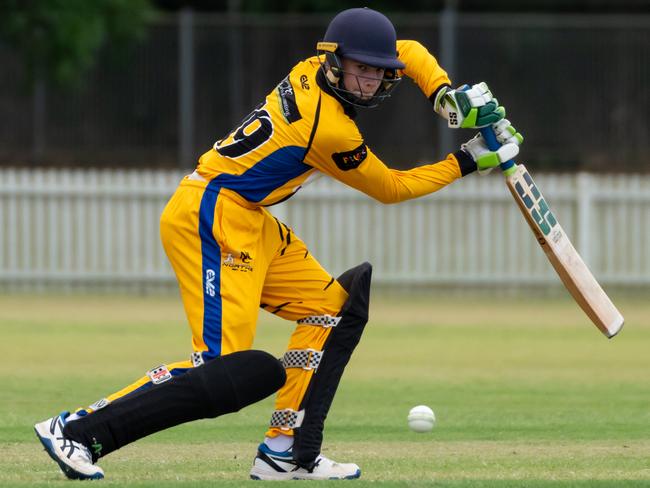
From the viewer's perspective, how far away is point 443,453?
646 cm

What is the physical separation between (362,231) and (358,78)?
920 centimetres

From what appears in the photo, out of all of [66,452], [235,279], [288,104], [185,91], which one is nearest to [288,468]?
[235,279]

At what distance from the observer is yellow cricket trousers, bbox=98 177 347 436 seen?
554cm

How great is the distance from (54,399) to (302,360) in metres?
2.77

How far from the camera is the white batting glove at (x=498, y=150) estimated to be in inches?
232

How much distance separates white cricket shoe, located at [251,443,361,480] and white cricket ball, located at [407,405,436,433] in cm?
113

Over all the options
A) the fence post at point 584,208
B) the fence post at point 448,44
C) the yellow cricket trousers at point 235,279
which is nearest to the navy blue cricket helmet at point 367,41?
the yellow cricket trousers at point 235,279

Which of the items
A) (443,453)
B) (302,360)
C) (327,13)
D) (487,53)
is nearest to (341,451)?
(443,453)

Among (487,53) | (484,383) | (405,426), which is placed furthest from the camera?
(487,53)

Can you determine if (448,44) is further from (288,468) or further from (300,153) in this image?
(288,468)

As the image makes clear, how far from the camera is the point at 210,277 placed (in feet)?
18.4

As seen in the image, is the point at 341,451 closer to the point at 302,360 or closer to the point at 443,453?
the point at 443,453

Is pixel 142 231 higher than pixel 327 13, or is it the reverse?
pixel 327 13

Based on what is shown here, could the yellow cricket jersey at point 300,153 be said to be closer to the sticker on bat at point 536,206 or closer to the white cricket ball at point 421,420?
the sticker on bat at point 536,206
